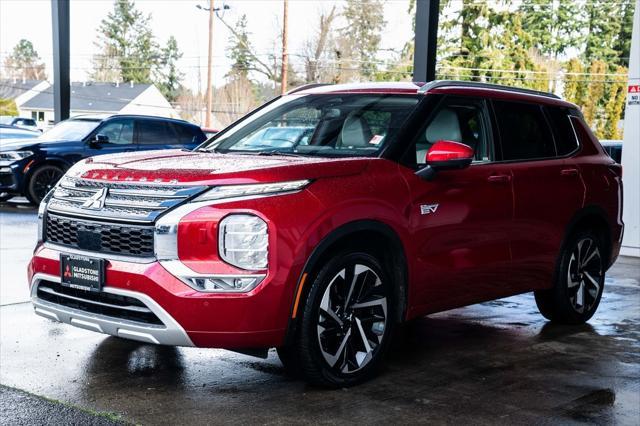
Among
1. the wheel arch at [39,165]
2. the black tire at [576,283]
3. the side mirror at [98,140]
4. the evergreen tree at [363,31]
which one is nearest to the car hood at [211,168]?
the black tire at [576,283]

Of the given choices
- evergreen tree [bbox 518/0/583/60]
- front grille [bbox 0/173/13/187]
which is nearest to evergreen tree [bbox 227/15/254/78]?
evergreen tree [bbox 518/0/583/60]

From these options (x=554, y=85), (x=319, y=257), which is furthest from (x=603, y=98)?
(x=319, y=257)

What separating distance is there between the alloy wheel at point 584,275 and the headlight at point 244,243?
3.18 m

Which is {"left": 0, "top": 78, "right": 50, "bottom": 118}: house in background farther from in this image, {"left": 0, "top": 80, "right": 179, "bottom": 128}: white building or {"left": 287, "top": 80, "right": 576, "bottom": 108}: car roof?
{"left": 287, "top": 80, "right": 576, "bottom": 108}: car roof

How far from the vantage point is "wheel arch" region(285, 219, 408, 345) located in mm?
4664

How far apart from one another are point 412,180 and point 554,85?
45791 millimetres

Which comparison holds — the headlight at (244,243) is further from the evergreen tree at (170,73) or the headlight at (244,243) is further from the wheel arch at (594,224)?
the evergreen tree at (170,73)

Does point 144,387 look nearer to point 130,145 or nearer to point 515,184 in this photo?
point 515,184

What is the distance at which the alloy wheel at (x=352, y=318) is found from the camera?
4867 millimetres

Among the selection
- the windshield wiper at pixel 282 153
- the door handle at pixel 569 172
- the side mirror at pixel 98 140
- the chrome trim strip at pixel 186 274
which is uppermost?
the windshield wiper at pixel 282 153

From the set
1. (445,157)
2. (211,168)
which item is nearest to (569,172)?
(445,157)

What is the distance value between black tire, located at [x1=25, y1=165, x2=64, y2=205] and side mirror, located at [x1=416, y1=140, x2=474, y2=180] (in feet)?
36.8

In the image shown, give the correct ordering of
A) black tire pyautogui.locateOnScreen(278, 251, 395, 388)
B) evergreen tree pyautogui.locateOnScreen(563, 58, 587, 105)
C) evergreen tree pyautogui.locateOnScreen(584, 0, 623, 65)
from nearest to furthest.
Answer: black tire pyautogui.locateOnScreen(278, 251, 395, 388) < evergreen tree pyautogui.locateOnScreen(563, 58, 587, 105) < evergreen tree pyautogui.locateOnScreen(584, 0, 623, 65)

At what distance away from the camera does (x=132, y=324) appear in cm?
460
